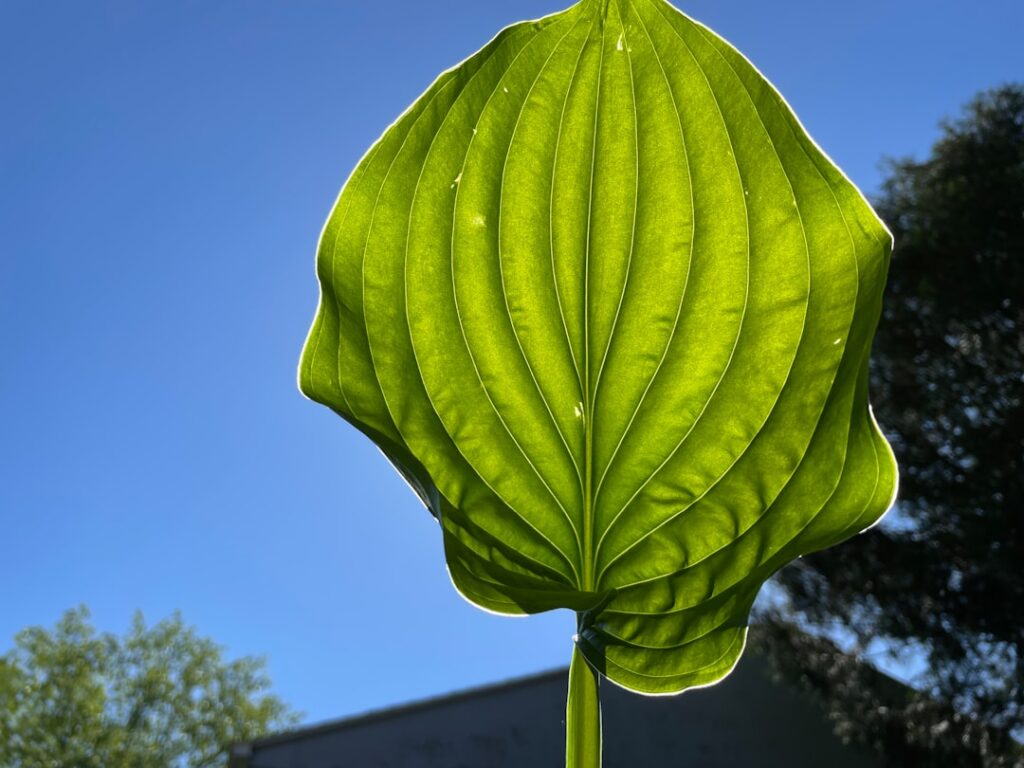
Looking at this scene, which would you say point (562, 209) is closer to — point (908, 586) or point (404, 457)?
point (404, 457)

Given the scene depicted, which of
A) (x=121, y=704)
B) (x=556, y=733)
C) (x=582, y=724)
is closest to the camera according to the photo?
(x=582, y=724)

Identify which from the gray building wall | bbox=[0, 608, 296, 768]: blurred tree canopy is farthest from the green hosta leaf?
bbox=[0, 608, 296, 768]: blurred tree canopy

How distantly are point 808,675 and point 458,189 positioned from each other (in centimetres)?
883

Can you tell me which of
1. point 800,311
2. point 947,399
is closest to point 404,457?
point 800,311

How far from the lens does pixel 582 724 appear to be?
348 millimetres

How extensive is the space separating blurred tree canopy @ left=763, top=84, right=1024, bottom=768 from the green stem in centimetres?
847

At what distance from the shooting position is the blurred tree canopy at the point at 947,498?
7898 mm

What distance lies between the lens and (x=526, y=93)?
0.39m

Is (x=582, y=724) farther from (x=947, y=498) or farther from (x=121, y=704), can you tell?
(x=121, y=704)

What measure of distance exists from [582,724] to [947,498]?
29.9ft

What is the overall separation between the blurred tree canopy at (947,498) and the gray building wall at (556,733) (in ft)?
2.82

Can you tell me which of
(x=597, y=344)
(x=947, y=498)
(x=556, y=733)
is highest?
(x=947, y=498)

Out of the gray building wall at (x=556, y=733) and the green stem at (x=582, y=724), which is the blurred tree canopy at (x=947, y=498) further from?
the green stem at (x=582, y=724)

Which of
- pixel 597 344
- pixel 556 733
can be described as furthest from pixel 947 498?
pixel 597 344
